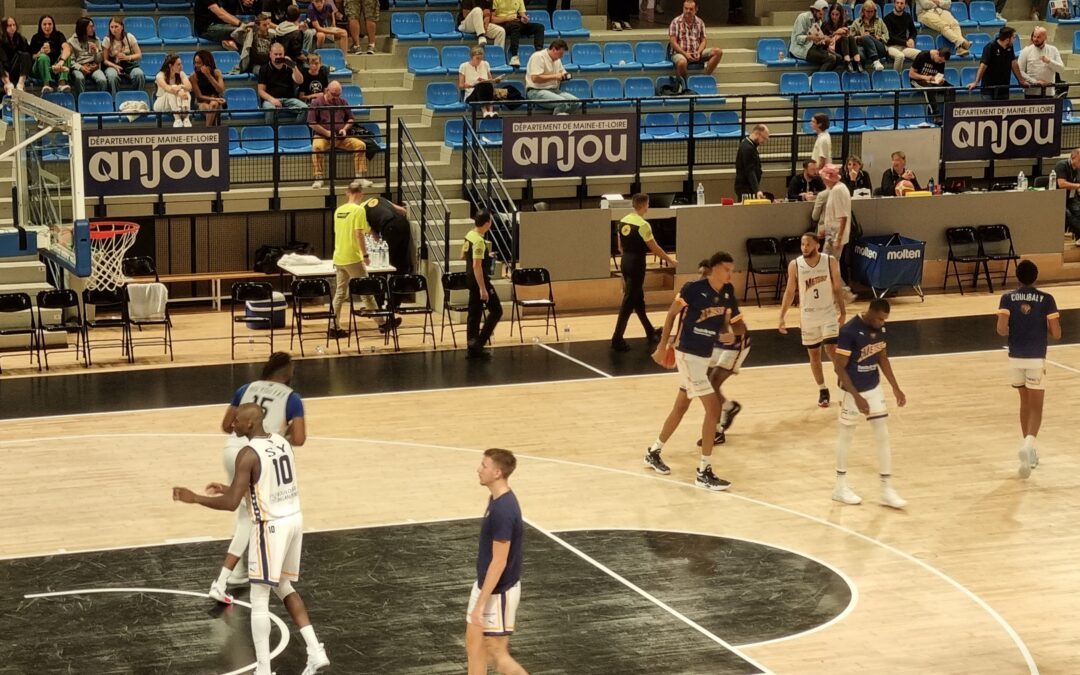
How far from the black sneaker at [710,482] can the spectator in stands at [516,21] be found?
12.8 meters

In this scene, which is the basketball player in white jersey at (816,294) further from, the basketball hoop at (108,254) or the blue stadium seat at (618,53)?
the blue stadium seat at (618,53)

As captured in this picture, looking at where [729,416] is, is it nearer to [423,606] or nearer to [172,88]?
[423,606]

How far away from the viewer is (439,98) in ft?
79.9

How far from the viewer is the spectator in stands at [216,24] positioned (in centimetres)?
2402

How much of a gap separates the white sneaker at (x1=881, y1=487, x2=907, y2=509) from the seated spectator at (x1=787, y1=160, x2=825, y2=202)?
390 inches

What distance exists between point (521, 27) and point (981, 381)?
10.8m

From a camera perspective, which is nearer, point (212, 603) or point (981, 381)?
point (212, 603)

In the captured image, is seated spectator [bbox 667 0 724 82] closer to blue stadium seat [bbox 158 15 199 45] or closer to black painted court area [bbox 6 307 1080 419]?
black painted court area [bbox 6 307 1080 419]

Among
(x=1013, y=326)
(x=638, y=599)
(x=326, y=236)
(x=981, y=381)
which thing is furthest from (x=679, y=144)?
(x=638, y=599)

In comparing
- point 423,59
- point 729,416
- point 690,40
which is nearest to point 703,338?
point 729,416

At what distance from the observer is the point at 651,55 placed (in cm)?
2641

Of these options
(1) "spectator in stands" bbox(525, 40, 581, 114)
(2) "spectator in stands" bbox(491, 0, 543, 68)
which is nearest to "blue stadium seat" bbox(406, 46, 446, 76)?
(2) "spectator in stands" bbox(491, 0, 543, 68)

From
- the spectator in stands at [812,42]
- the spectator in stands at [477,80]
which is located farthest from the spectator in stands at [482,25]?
the spectator in stands at [812,42]

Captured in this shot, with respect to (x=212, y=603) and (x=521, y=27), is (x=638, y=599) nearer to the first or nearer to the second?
(x=212, y=603)
